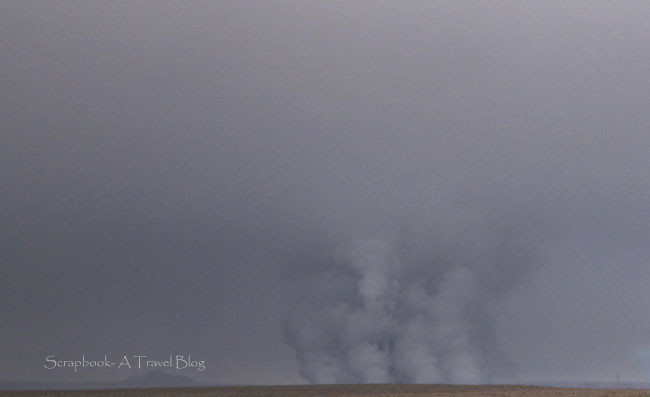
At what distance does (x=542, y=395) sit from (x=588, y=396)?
20.4 ft

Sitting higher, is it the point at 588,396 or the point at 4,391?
the point at 4,391

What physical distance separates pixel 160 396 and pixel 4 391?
27872 millimetres

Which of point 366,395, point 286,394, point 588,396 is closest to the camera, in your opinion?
point 588,396

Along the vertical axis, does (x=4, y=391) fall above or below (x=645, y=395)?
above

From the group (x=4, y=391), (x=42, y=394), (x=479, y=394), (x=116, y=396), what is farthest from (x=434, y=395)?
(x=4, y=391)

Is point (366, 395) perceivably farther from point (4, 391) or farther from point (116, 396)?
point (4, 391)

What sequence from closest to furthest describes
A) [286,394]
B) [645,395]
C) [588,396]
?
[645,395]
[588,396]
[286,394]

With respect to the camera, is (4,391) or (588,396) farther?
(4,391)

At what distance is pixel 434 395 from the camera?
10162 cm

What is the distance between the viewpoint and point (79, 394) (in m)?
109

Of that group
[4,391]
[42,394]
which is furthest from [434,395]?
[4,391]

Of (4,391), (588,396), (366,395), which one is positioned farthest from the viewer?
(4,391)

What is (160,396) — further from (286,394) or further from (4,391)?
(4,391)

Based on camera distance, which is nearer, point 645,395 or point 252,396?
point 645,395
